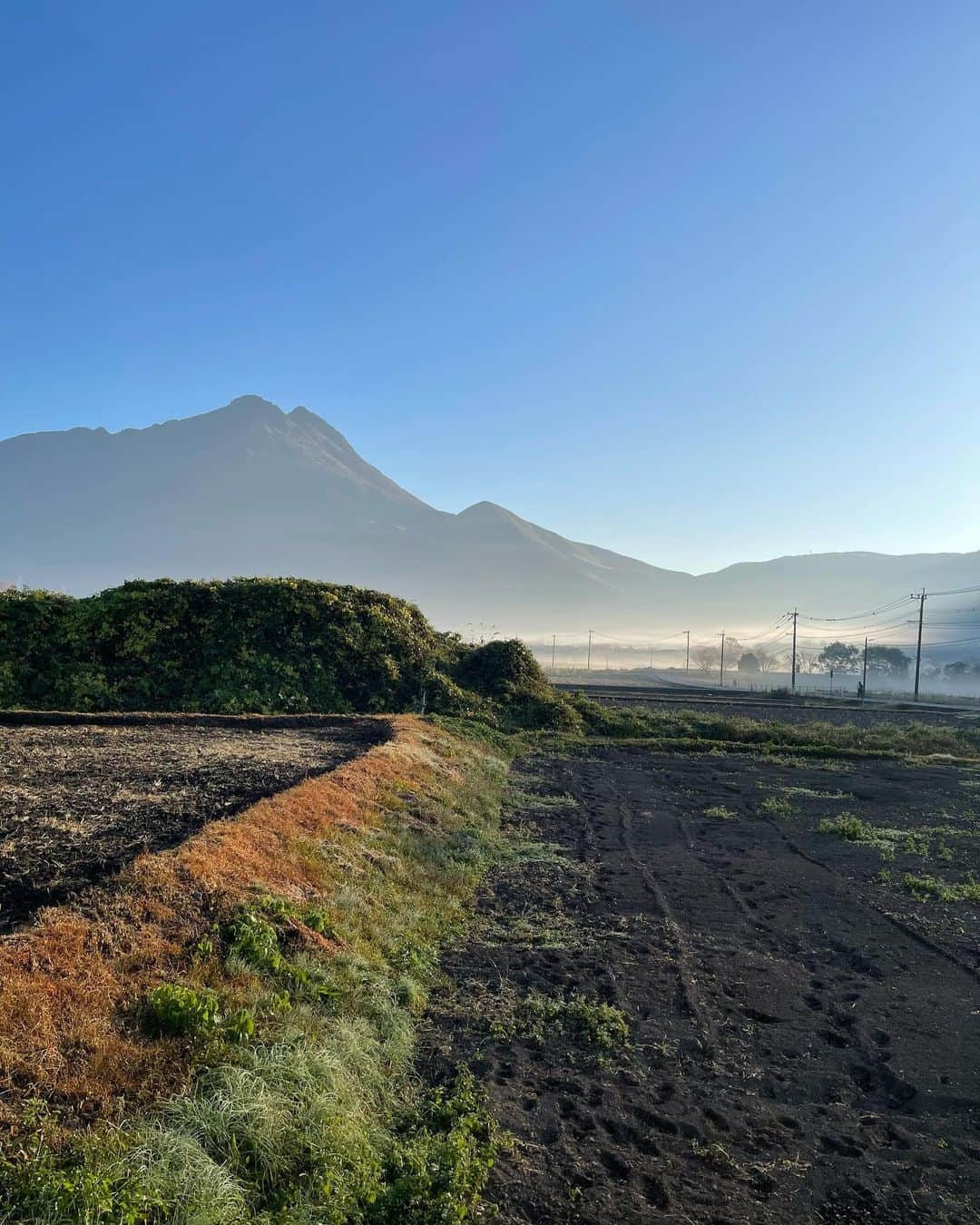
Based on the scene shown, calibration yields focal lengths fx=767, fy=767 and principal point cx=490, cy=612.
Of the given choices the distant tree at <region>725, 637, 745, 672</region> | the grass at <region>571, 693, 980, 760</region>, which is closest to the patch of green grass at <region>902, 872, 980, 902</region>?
the grass at <region>571, 693, 980, 760</region>

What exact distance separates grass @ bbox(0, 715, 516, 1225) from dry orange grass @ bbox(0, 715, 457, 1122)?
70 millimetres

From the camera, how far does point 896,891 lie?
11508 millimetres

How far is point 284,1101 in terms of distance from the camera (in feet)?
15.2

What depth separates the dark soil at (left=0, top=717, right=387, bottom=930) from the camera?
23.1 feet

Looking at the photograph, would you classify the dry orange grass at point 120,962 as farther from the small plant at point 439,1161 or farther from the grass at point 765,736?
the grass at point 765,736

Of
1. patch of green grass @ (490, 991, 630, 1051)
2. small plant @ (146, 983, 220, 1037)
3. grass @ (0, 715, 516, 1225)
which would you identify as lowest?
patch of green grass @ (490, 991, 630, 1051)

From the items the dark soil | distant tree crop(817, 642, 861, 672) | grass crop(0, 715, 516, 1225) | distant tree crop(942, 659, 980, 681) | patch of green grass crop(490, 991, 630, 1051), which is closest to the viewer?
grass crop(0, 715, 516, 1225)

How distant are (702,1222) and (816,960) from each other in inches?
194

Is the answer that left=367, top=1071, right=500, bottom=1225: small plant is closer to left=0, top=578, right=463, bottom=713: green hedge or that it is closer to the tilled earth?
the tilled earth

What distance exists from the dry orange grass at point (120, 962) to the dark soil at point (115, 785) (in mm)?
581

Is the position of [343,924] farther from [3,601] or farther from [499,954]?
[3,601]

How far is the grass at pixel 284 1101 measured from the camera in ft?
12.2

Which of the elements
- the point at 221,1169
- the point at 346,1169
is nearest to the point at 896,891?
the point at 346,1169

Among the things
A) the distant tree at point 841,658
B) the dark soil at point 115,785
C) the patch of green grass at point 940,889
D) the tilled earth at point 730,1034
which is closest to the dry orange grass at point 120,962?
the dark soil at point 115,785
